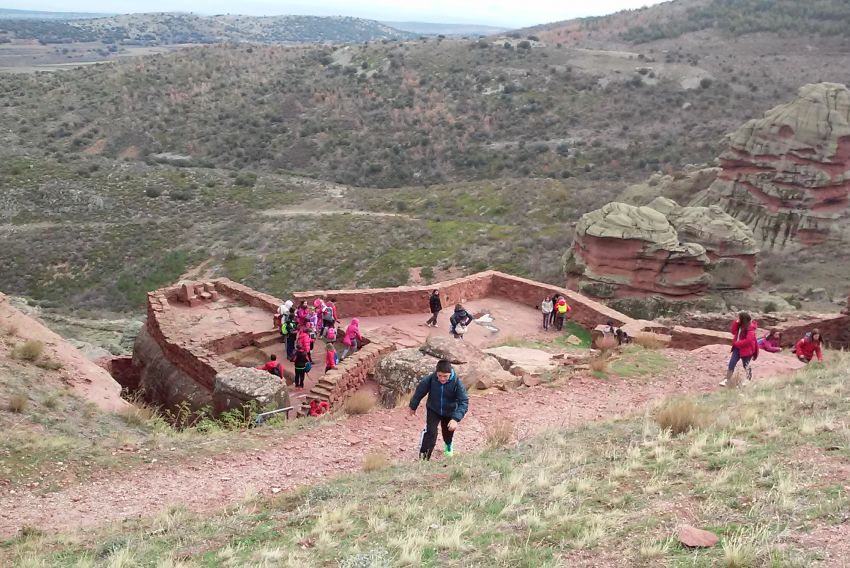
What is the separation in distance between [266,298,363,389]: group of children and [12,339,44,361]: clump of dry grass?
353cm

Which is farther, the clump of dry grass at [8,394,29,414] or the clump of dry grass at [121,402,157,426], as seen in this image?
the clump of dry grass at [121,402,157,426]

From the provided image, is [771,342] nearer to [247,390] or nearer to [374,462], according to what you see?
[374,462]

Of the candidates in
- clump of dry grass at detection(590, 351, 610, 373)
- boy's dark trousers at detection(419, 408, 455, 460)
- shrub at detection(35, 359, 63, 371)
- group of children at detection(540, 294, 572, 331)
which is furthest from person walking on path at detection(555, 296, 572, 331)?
shrub at detection(35, 359, 63, 371)

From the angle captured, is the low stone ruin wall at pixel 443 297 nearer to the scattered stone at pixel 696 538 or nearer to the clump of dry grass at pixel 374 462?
the clump of dry grass at pixel 374 462

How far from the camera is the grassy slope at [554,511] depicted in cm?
481

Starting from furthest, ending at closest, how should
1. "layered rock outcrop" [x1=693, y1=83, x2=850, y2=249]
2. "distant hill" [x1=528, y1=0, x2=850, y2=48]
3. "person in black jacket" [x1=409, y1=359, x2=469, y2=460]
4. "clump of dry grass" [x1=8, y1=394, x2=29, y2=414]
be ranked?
"distant hill" [x1=528, y1=0, x2=850, y2=48], "layered rock outcrop" [x1=693, y1=83, x2=850, y2=249], "clump of dry grass" [x1=8, y1=394, x2=29, y2=414], "person in black jacket" [x1=409, y1=359, x2=469, y2=460]

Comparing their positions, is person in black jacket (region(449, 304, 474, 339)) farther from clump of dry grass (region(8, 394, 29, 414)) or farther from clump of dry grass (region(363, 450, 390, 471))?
clump of dry grass (region(8, 394, 29, 414))

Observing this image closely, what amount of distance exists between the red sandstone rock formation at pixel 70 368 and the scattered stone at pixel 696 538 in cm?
860

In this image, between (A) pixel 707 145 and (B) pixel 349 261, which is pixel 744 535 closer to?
(B) pixel 349 261

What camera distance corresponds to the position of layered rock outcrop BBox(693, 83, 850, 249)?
32.1m

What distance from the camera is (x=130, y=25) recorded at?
195250mm

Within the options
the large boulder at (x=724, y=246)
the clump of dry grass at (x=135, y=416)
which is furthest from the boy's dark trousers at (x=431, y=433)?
the large boulder at (x=724, y=246)

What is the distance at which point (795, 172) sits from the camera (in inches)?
1278

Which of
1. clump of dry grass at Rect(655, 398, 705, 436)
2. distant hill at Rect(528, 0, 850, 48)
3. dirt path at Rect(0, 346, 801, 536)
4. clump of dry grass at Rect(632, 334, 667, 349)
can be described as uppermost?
distant hill at Rect(528, 0, 850, 48)
